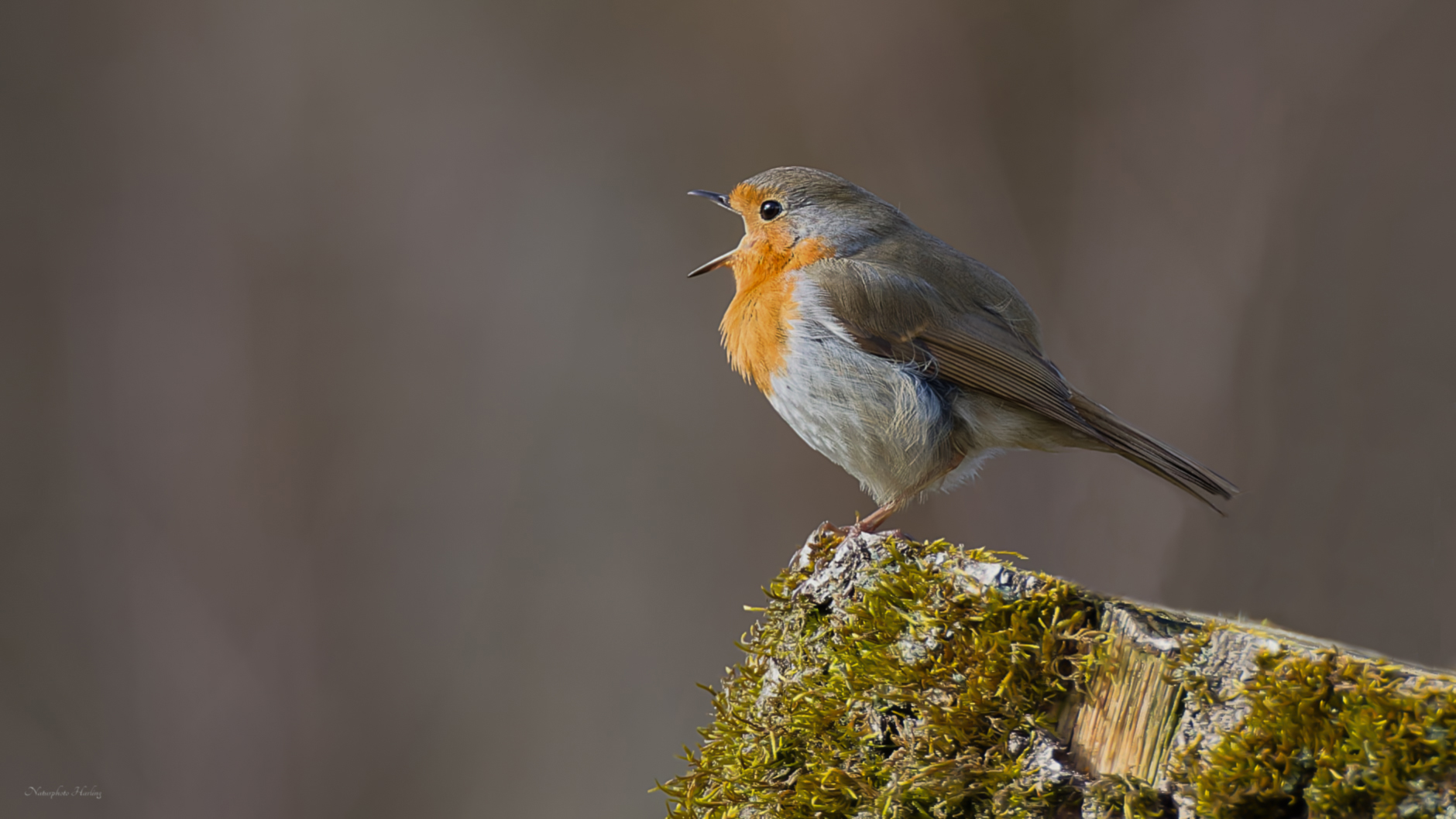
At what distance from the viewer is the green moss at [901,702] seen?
133cm

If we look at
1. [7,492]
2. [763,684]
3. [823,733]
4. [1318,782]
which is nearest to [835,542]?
[763,684]

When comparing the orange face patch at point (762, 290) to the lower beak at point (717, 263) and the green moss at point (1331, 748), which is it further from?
the green moss at point (1331, 748)

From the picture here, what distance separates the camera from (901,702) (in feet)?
4.79

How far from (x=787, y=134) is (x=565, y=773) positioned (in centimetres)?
370

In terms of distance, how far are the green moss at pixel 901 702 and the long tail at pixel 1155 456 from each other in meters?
1.12

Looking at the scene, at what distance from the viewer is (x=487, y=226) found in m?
5.45

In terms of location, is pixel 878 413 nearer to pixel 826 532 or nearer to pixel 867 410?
pixel 867 410

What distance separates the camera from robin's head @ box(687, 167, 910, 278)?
314 cm

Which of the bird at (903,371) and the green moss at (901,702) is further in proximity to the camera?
the bird at (903,371)

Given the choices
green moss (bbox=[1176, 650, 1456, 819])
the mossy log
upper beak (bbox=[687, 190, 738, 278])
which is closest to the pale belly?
upper beak (bbox=[687, 190, 738, 278])

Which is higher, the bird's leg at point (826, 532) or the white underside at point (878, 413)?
the white underside at point (878, 413)
